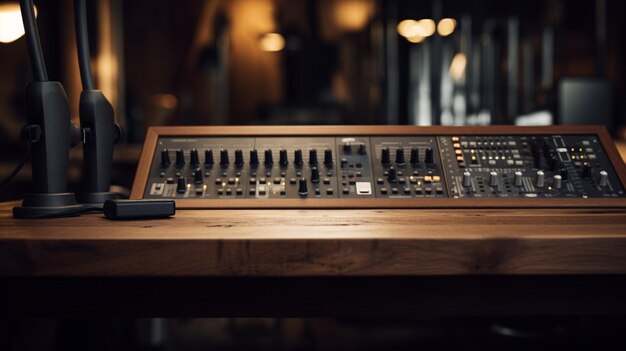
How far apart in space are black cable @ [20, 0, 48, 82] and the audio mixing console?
0.22 m

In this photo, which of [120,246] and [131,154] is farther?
[131,154]

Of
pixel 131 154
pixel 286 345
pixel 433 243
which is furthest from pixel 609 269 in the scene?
pixel 131 154

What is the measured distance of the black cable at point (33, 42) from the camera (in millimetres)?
933

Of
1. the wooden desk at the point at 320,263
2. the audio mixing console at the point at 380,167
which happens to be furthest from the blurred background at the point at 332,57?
the wooden desk at the point at 320,263

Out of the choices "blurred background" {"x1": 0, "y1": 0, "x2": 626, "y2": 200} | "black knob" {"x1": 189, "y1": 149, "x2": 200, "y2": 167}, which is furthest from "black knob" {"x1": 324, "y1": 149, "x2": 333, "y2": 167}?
"blurred background" {"x1": 0, "y1": 0, "x2": 626, "y2": 200}

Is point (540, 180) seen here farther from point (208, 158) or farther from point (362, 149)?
point (208, 158)

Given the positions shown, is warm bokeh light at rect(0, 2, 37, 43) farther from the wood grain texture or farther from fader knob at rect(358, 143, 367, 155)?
the wood grain texture

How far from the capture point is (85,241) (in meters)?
0.70

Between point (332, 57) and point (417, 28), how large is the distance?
116 centimetres

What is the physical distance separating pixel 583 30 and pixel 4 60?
5.65 metres

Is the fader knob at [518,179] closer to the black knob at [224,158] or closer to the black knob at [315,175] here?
the black knob at [315,175]

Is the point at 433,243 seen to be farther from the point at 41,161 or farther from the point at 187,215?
the point at 41,161

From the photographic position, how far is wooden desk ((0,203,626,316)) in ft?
2.28

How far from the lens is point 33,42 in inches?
36.9
